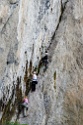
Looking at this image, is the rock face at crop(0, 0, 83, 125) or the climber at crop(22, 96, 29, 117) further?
the climber at crop(22, 96, 29, 117)

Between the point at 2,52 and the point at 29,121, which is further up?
the point at 2,52

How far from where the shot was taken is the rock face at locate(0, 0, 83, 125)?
59.4ft

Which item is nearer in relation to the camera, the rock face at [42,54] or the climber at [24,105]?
the rock face at [42,54]

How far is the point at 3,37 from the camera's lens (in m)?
17.4

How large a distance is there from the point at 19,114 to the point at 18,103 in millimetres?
676

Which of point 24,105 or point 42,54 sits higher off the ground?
point 42,54

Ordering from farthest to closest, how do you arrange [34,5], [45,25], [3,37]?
[45,25]
[34,5]
[3,37]

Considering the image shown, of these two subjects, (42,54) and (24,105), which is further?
(42,54)

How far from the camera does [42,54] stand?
25141 millimetres

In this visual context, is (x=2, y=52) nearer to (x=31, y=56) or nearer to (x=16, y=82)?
(x=16, y=82)

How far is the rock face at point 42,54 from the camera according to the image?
18.1 metres

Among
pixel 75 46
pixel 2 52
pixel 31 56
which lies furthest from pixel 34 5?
pixel 75 46

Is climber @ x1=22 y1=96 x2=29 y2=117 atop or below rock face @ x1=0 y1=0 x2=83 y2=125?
below

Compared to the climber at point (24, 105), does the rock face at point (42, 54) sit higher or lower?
higher
